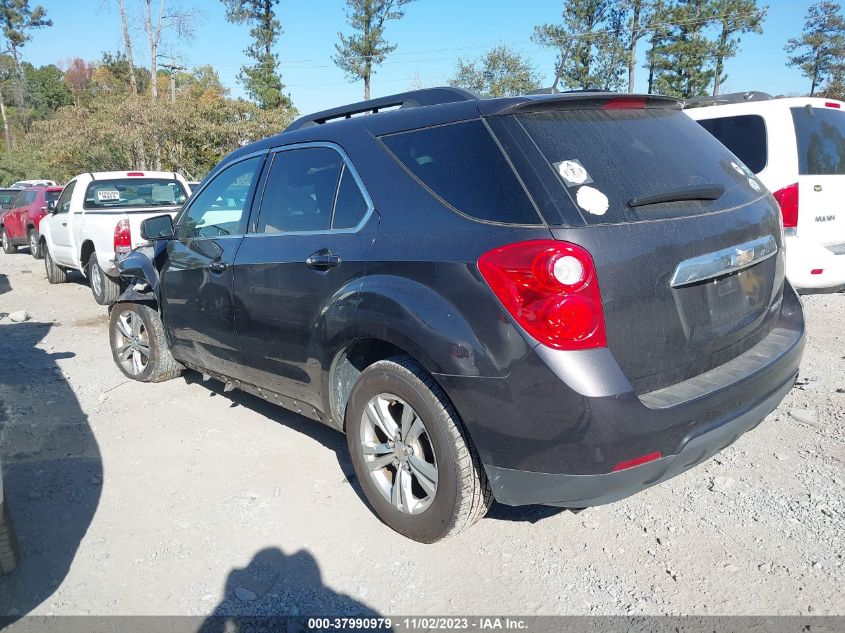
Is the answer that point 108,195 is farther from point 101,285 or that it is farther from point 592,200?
point 592,200

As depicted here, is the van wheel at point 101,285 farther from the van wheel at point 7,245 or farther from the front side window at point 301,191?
the van wheel at point 7,245

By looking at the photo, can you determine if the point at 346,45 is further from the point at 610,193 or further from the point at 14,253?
the point at 610,193

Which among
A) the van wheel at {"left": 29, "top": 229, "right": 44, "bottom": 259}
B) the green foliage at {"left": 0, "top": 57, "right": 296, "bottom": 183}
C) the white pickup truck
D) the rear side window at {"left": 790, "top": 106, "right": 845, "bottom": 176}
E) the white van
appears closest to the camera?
the white van

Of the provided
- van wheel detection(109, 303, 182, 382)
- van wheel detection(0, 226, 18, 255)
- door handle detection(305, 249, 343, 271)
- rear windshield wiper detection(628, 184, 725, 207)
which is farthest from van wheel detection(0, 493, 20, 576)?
van wheel detection(0, 226, 18, 255)

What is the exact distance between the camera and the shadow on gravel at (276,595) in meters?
2.62

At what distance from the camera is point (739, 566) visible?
2783 millimetres

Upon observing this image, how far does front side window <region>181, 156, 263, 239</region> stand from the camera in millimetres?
4043

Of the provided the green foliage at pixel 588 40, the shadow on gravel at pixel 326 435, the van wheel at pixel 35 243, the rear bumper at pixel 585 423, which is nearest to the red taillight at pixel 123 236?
the shadow on gravel at pixel 326 435

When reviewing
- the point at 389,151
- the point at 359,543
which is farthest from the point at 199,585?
the point at 389,151

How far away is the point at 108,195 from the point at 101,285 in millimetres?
1359

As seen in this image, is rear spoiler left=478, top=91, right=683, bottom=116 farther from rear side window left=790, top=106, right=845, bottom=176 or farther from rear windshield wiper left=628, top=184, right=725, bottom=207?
rear side window left=790, top=106, right=845, bottom=176

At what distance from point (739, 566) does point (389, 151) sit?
93.9 inches

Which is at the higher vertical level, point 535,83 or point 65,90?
point 65,90

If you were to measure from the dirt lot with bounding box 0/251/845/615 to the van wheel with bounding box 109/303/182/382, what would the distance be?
31.2 inches
